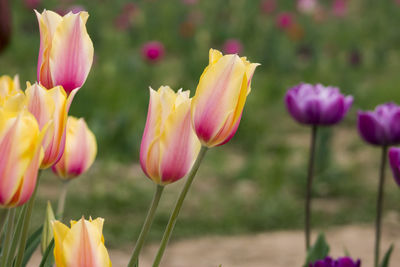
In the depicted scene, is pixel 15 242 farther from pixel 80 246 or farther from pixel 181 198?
pixel 181 198

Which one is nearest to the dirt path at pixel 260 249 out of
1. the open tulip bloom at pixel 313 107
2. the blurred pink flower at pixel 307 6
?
the open tulip bloom at pixel 313 107

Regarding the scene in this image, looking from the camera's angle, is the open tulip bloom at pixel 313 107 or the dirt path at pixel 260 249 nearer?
the open tulip bloom at pixel 313 107

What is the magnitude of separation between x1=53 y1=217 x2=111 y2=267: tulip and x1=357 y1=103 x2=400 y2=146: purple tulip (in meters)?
1.00

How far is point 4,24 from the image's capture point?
352cm

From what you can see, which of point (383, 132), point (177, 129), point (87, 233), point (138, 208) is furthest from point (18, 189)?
point (138, 208)

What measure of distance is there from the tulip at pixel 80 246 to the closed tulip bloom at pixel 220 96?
0.62ft

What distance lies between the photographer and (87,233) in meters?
0.88

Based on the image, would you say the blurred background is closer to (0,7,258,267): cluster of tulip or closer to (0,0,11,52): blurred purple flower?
(0,0,11,52): blurred purple flower

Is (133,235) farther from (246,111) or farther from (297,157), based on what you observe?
(246,111)

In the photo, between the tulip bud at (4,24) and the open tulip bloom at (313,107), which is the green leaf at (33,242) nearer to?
the open tulip bloom at (313,107)

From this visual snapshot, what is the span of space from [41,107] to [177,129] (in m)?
0.18

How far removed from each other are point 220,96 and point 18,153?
27cm

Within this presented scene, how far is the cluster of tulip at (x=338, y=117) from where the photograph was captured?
1.69 meters

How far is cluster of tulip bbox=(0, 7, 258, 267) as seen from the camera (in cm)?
79
